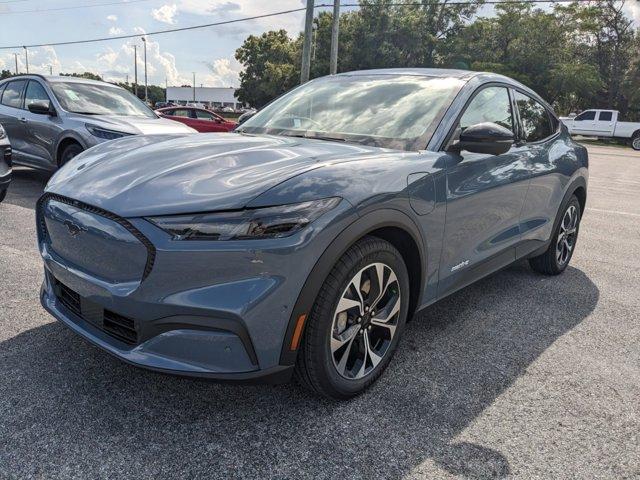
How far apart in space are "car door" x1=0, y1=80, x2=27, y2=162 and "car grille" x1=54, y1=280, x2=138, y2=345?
6.26 meters

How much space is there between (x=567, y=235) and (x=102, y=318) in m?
3.97

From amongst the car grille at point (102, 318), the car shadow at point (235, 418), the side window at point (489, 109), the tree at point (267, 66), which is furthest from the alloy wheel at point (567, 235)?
the tree at point (267, 66)

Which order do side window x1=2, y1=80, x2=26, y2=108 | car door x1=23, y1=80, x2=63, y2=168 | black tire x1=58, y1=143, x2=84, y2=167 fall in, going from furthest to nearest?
side window x1=2, y1=80, x2=26, y2=108
car door x1=23, y1=80, x2=63, y2=168
black tire x1=58, y1=143, x2=84, y2=167

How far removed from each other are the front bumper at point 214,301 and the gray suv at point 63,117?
5062 millimetres

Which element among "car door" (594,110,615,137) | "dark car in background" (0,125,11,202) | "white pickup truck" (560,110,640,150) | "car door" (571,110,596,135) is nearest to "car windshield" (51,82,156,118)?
"dark car in background" (0,125,11,202)

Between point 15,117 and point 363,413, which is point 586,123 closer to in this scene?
point 15,117

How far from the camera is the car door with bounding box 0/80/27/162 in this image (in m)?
7.60

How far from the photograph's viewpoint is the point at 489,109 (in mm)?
3369

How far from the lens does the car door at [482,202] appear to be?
9.24 ft

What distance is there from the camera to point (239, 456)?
6.66 ft

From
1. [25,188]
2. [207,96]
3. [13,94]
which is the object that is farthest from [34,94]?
[207,96]

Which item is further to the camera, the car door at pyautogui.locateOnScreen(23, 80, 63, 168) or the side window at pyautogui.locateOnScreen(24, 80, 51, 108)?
the side window at pyautogui.locateOnScreen(24, 80, 51, 108)

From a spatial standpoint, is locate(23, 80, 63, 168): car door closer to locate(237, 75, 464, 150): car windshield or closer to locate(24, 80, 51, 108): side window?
locate(24, 80, 51, 108): side window

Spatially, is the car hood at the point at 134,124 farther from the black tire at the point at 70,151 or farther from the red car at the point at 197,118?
the red car at the point at 197,118
